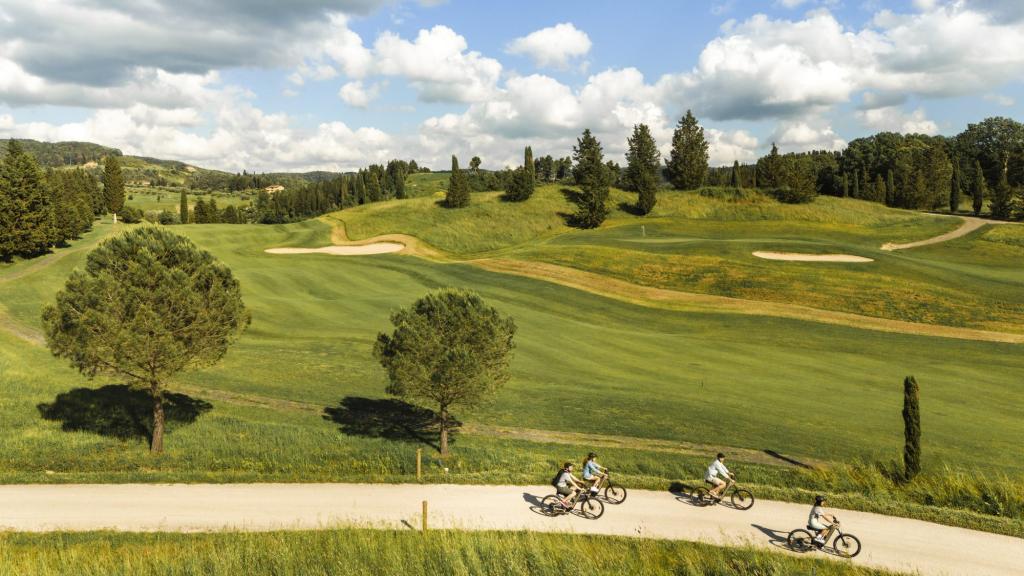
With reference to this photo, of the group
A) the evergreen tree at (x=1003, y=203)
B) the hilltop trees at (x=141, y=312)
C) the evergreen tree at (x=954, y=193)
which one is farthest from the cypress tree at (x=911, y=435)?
the evergreen tree at (x=954, y=193)

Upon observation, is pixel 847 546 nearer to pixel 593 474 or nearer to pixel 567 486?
pixel 593 474

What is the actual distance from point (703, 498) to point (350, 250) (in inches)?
2917

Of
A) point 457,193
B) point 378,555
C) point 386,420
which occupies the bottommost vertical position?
point 386,420

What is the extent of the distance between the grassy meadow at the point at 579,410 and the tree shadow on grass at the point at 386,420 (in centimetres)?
16

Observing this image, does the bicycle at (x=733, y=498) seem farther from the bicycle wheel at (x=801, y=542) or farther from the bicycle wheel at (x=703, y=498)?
the bicycle wheel at (x=801, y=542)

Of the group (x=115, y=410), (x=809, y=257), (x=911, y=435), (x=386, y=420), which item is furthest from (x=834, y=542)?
(x=809, y=257)

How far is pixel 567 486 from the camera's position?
17328 millimetres

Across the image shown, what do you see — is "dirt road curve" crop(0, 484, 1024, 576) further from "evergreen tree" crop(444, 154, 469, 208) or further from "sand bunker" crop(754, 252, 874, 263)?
"evergreen tree" crop(444, 154, 469, 208)

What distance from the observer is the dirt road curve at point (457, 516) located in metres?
15.1

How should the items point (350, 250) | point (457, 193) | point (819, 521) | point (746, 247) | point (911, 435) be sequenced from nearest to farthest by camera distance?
point (819, 521) → point (911, 435) → point (746, 247) → point (350, 250) → point (457, 193)

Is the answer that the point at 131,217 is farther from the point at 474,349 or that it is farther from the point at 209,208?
the point at 474,349

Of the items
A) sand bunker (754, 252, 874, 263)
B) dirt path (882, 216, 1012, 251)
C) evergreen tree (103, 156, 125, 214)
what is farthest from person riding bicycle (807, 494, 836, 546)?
evergreen tree (103, 156, 125, 214)

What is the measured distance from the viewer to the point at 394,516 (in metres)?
16.9

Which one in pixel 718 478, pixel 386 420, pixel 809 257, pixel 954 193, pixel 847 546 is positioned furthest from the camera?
pixel 954 193
